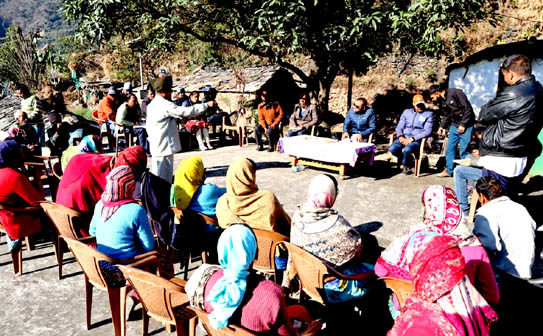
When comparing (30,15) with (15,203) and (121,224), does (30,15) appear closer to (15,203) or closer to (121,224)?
(15,203)

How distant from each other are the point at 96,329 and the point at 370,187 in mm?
4893

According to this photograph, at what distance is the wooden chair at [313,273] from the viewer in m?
2.79

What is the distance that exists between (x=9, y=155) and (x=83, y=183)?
1.01m

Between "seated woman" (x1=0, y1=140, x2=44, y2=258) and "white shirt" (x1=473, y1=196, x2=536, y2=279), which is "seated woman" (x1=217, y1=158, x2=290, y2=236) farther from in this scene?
"seated woman" (x1=0, y1=140, x2=44, y2=258)

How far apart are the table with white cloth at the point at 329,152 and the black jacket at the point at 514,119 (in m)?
2.79

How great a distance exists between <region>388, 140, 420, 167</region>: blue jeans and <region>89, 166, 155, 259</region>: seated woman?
17.9ft

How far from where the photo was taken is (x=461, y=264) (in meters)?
1.88

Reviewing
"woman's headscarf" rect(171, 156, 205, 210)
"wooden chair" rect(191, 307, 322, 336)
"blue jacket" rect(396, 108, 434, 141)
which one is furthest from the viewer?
"blue jacket" rect(396, 108, 434, 141)

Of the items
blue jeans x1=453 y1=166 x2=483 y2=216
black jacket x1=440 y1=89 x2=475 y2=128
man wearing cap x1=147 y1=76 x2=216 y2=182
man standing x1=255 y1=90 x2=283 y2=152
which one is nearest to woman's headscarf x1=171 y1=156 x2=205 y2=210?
man wearing cap x1=147 y1=76 x2=216 y2=182

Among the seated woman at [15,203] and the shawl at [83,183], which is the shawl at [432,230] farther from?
the seated woman at [15,203]

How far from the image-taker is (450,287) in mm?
1866

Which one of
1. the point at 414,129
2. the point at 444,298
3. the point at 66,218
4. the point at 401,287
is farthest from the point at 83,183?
the point at 414,129

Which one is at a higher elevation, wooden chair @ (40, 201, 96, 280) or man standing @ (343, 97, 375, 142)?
man standing @ (343, 97, 375, 142)

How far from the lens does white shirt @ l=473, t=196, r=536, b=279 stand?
9.47 ft
